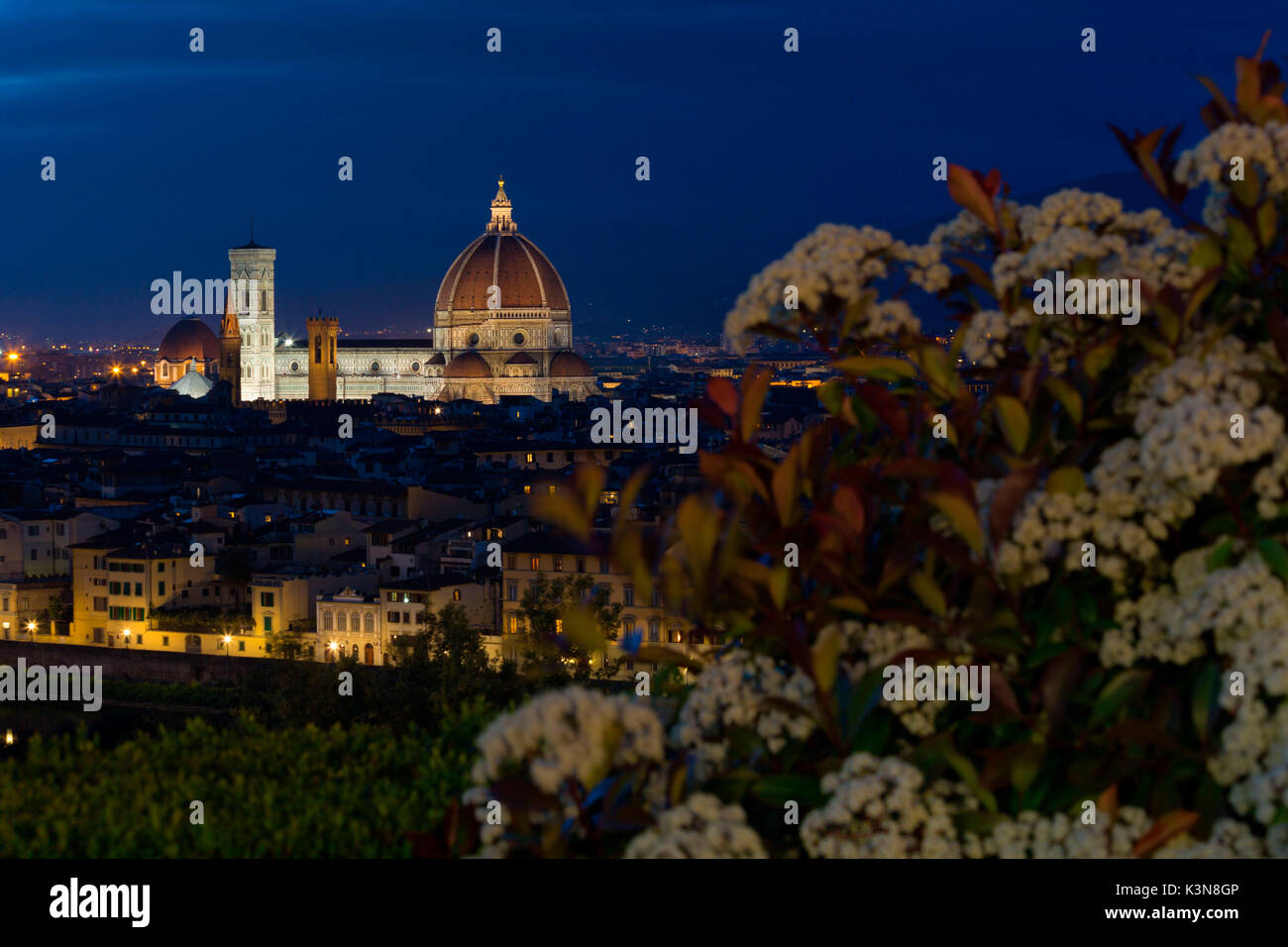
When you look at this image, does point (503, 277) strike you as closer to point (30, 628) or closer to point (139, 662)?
point (30, 628)

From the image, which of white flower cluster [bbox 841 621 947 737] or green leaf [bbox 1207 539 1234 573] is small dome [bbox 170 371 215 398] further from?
green leaf [bbox 1207 539 1234 573]

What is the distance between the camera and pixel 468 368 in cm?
9919

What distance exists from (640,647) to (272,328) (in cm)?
10706

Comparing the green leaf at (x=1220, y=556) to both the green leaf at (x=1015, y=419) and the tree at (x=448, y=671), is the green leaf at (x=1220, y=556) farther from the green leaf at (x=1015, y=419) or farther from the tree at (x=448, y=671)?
the tree at (x=448, y=671)

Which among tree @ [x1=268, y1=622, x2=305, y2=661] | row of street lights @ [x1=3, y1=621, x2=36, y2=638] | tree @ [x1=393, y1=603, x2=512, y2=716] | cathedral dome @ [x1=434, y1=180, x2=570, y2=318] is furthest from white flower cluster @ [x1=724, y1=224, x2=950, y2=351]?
cathedral dome @ [x1=434, y1=180, x2=570, y2=318]

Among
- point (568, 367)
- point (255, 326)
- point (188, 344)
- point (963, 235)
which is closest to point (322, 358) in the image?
point (255, 326)

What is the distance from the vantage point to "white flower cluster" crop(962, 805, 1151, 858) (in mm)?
3436

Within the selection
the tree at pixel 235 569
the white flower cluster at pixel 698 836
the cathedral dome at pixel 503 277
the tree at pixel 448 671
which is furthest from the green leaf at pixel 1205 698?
the cathedral dome at pixel 503 277

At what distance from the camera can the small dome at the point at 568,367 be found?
10062cm

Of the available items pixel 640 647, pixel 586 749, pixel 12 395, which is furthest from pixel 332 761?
pixel 12 395

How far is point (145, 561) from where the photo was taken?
102 feet

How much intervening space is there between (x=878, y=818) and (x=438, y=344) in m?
107

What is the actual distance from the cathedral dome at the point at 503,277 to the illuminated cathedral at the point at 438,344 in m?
0.06

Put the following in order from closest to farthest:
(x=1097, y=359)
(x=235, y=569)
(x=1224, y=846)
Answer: (x=1224, y=846), (x=1097, y=359), (x=235, y=569)
